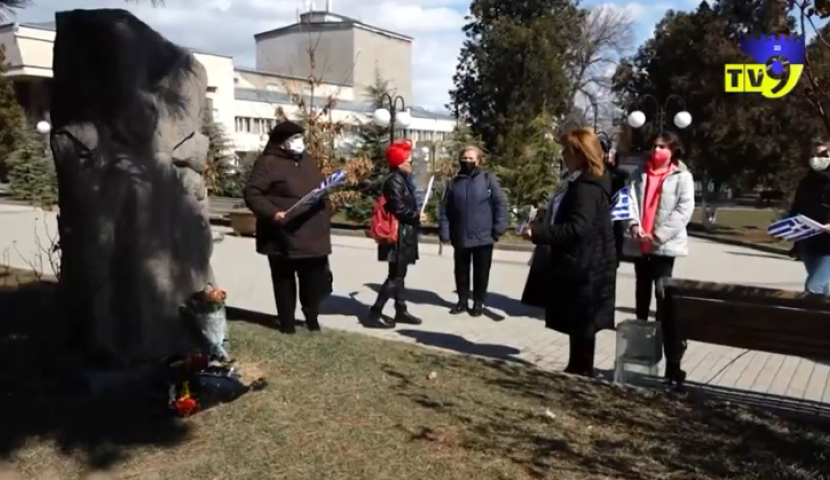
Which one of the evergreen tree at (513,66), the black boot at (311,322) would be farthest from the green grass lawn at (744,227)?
the black boot at (311,322)

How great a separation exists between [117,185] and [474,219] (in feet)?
12.5

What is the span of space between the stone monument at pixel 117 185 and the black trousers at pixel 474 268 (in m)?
3.41

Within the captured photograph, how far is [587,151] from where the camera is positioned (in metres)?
5.42

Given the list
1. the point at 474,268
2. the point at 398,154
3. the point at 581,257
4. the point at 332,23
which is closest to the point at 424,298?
the point at 474,268

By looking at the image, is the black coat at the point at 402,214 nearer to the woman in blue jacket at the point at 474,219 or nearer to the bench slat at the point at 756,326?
the woman in blue jacket at the point at 474,219

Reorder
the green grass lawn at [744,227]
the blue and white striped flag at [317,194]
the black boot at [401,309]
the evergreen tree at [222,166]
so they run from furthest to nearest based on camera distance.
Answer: the evergreen tree at [222,166]
the green grass lawn at [744,227]
the black boot at [401,309]
the blue and white striped flag at [317,194]

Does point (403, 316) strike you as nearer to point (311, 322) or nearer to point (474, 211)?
point (474, 211)

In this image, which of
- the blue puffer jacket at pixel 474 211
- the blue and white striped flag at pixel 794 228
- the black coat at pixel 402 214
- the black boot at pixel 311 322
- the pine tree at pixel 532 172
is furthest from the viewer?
the pine tree at pixel 532 172

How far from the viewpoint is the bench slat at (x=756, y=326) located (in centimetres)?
495

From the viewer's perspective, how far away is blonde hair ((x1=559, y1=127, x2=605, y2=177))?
543cm

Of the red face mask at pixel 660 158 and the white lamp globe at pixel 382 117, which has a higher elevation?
the white lamp globe at pixel 382 117

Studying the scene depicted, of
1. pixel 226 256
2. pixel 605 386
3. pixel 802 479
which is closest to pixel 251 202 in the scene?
pixel 605 386

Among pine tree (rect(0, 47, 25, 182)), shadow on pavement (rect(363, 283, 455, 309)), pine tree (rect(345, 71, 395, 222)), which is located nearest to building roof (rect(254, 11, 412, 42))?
pine tree (rect(0, 47, 25, 182))

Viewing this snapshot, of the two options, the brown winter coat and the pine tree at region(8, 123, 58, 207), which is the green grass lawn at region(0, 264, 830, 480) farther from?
the pine tree at region(8, 123, 58, 207)
